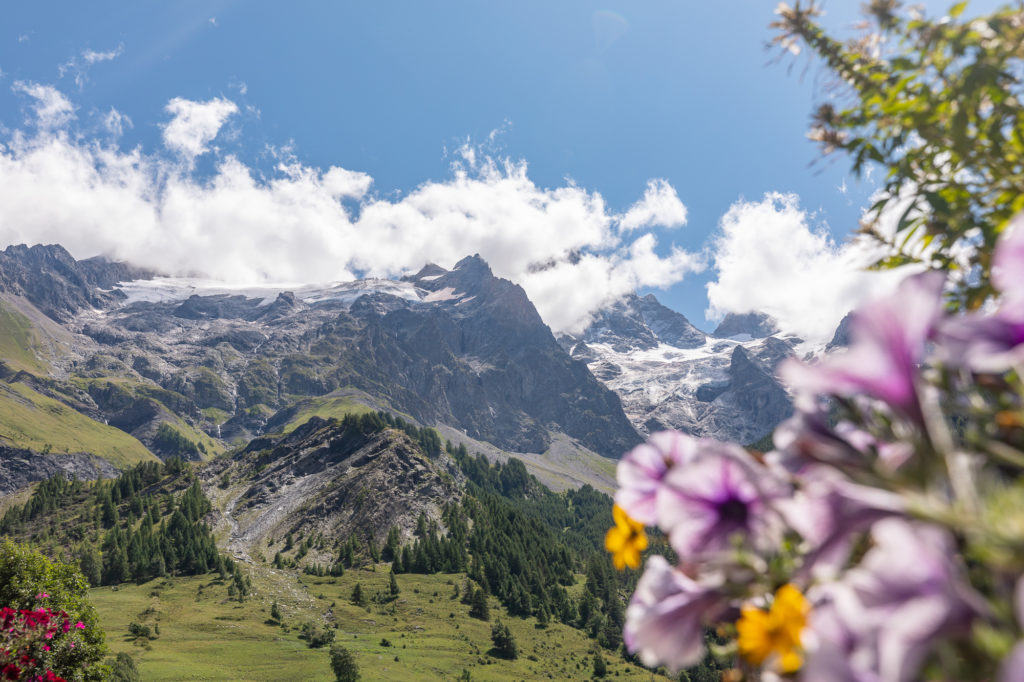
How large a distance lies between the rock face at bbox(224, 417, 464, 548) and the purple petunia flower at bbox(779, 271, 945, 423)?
164m

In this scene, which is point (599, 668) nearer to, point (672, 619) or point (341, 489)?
A: point (341, 489)

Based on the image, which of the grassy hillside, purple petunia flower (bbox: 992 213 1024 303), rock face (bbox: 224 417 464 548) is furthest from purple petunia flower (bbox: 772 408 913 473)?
rock face (bbox: 224 417 464 548)

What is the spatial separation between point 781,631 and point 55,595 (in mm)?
32308

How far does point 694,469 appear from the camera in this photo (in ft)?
5.10

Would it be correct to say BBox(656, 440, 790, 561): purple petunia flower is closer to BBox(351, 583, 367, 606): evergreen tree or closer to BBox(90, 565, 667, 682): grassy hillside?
BBox(90, 565, 667, 682): grassy hillside

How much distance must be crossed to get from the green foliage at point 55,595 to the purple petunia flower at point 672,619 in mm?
23591

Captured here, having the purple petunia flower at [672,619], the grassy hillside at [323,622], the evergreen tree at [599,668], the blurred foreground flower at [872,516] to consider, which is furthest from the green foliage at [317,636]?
the blurred foreground flower at [872,516]

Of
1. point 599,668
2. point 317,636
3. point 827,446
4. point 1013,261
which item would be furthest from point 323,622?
point 1013,261

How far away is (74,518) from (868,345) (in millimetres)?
210386

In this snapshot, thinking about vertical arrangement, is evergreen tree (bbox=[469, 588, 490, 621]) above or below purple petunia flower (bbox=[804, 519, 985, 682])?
below

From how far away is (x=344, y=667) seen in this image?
71.4 m

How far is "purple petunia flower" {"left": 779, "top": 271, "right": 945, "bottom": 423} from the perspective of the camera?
3.93 ft

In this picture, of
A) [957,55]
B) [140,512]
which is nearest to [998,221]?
[957,55]

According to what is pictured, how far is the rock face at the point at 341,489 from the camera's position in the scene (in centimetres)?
15650
